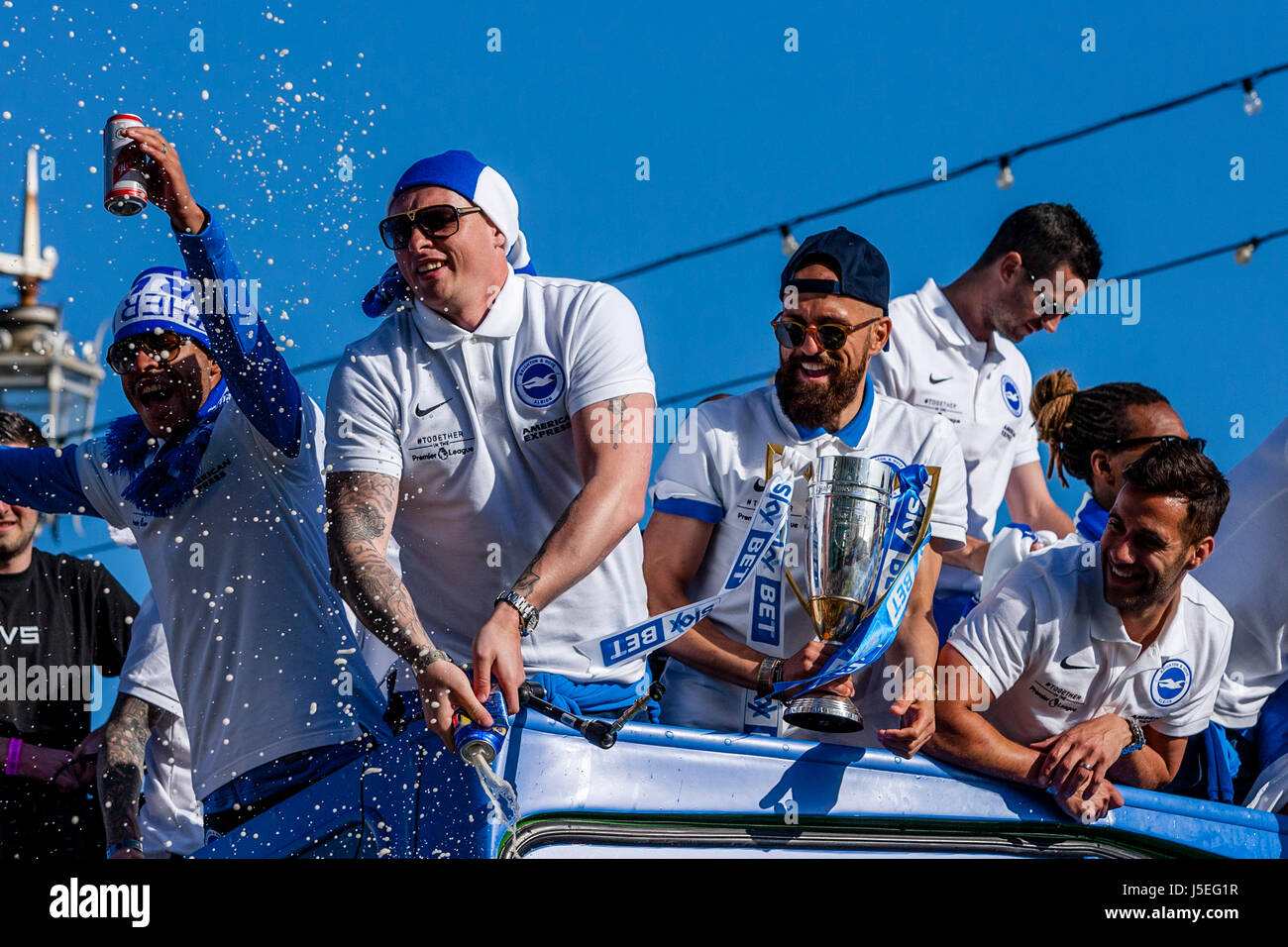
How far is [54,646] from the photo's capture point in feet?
17.9

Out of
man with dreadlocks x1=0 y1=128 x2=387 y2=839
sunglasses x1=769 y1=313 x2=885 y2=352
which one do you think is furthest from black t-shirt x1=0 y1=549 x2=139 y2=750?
sunglasses x1=769 y1=313 x2=885 y2=352

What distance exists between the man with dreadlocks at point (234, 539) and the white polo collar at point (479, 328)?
15.0 inches

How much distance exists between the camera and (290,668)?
4.04 meters

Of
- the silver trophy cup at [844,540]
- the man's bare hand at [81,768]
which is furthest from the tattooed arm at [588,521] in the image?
the man's bare hand at [81,768]

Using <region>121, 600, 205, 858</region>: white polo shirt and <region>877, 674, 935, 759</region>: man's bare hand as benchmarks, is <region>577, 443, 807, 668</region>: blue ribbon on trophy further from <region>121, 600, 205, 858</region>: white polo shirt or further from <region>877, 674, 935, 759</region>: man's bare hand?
<region>121, 600, 205, 858</region>: white polo shirt

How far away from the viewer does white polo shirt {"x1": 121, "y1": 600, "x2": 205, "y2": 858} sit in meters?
5.04

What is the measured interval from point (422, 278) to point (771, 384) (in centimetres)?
124

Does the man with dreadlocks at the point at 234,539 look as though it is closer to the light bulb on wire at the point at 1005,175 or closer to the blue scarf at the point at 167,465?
the blue scarf at the point at 167,465

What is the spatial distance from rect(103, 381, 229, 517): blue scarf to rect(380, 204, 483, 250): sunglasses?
0.69 m

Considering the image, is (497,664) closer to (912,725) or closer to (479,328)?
(479,328)

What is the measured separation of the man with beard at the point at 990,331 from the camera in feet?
17.7

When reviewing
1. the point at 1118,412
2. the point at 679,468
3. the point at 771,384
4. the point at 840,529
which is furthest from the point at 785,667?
the point at 1118,412

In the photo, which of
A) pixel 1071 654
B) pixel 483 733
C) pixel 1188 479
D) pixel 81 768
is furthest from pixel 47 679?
pixel 1188 479
